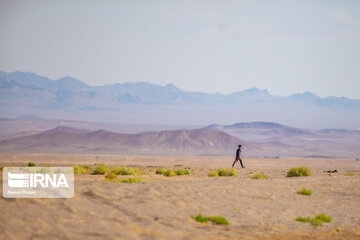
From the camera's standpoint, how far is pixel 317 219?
46.0 ft

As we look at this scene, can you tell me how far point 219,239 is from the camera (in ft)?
37.2

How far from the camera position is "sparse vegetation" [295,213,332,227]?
13.7 metres

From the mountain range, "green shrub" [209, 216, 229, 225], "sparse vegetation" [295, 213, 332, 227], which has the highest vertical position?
"green shrub" [209, 216, 229, 225]

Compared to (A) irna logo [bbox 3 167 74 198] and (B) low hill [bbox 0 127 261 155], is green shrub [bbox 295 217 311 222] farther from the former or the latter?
(B) low hill [bbox 0 127 261 155]

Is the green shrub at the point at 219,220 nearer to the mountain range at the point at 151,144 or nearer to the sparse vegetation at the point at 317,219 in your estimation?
the sparse vegetation at the point at 317,219

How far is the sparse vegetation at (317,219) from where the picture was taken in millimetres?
13674

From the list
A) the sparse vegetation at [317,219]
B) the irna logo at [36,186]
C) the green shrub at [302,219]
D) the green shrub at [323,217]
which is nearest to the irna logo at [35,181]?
the irna logo at [36,186]

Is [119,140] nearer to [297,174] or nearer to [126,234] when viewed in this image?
[297,174]

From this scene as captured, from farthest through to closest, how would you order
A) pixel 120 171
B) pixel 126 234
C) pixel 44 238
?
pixel 120 171
pixel 126 234
pixel 44 238

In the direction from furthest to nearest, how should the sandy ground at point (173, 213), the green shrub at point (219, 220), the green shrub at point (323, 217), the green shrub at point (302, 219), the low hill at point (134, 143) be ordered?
the low hill at point (134, 143) < the green shrub at point (323, 217) < the green shrub at point (302, 219) < the green shrub at point (219, 220) < the sandy ground at point (173, 213)

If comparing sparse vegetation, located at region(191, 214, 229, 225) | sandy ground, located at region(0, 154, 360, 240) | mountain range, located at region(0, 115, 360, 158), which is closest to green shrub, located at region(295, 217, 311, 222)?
sandy ground, located at region(0, 154, 360, 240)

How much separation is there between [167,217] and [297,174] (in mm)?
14849

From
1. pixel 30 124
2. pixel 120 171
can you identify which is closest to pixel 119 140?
pixel 30 124

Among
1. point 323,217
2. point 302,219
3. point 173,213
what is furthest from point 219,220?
point 323,217
